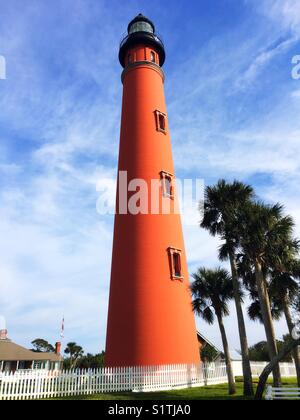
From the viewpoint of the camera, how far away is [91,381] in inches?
577

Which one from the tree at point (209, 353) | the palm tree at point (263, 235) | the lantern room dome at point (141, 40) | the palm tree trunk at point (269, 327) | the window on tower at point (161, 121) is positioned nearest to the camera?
the palm tree trunk at point (269, 327)

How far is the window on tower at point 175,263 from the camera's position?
1768 cm

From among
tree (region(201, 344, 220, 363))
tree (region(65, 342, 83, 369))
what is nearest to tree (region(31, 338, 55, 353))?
tree (region(65, 342, 83, 369))

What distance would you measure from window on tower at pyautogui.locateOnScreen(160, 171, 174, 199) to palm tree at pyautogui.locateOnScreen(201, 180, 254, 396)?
2950 millimetres

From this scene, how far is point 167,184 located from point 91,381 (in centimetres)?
1049

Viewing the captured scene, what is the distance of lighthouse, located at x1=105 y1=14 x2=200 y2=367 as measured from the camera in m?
16.1

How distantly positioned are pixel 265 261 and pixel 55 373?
9.92m

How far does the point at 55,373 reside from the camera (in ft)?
47.1

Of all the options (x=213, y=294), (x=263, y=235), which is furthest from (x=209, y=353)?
(x=263, y=235)

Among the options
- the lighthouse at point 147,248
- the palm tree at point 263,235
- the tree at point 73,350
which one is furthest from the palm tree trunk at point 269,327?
the tree at point 73,350

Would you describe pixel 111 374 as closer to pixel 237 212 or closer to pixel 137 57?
pixel 237 212

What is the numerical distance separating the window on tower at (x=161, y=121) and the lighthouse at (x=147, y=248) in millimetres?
59

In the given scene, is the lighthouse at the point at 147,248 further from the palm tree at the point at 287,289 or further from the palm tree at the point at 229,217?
the palm tree at the point at 287,289
